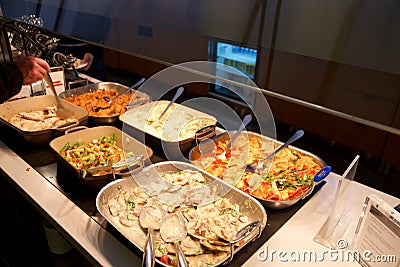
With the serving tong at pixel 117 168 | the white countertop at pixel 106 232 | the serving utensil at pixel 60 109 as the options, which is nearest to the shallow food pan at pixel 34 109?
the serving utensil at pixel 60 109

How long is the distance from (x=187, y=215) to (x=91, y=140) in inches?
24.0

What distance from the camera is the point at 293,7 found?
0.60 m

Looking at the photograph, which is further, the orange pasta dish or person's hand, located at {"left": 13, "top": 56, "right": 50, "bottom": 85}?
person's hand, located at {"left": 13, "top": 56, "right": 50, "bottom": 85}

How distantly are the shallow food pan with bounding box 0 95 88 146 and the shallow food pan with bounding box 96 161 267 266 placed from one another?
1.62 feet

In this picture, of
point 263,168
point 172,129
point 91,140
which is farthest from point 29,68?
point 263,168

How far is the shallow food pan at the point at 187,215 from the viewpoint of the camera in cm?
82

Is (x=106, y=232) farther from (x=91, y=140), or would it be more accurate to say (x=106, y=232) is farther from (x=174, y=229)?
(x=91, y=140)

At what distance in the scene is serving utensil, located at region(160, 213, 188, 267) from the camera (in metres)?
0.85

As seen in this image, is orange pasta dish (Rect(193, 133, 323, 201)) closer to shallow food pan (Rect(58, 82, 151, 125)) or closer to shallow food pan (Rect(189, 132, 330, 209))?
shallow food pan (Rect(189, 132, 330, 209))

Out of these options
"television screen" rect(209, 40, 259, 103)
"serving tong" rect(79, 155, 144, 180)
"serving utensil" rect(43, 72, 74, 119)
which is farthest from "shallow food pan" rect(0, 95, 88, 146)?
"television screen" rect(209, 40, 259, 103)

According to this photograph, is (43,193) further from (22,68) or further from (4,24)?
(4,24)

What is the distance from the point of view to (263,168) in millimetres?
1136

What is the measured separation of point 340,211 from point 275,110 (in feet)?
7.11

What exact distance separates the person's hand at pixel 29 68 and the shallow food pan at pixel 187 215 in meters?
0.71
